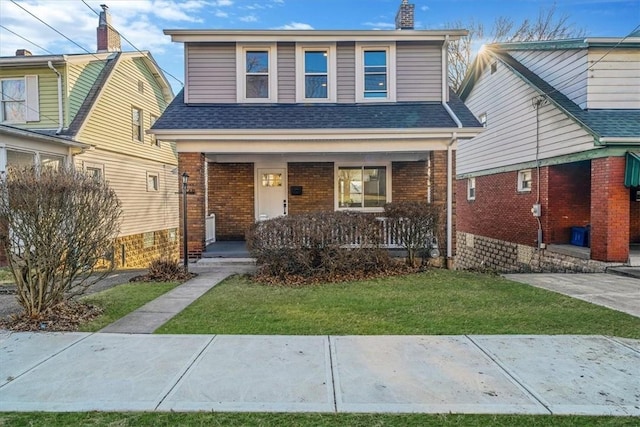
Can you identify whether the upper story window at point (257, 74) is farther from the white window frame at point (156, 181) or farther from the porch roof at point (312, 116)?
the white window frame at point (156, 181)

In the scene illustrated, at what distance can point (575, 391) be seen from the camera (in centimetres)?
318

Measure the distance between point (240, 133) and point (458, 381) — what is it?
25.0 ft

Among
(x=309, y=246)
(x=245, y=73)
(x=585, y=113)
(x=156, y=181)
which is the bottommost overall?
(x=309, y=246)

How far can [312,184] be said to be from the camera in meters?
12.5

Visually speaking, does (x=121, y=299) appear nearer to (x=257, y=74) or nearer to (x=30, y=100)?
(x=257, y=74)

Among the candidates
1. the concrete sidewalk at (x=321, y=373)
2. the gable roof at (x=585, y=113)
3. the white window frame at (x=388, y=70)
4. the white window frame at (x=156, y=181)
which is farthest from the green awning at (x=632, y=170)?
the white window frame at (x=156, y=181)

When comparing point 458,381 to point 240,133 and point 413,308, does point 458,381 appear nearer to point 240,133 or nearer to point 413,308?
point 413,308

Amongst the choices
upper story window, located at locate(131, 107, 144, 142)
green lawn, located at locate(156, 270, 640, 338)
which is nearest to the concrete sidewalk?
green lawn, located at locate(156, 270, 640, 338)

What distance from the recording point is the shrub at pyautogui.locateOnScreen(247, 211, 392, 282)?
310 inches

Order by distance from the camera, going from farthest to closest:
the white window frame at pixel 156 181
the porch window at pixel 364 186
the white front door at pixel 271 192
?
the white window frame at pixel 156 181
the white front door at pixel 271 192
the porch window at pixel 364 186

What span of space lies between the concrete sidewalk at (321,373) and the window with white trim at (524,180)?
30.0 ft

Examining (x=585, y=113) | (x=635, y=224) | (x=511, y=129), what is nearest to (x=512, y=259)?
(x=635, y=224)

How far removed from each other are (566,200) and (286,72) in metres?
8.72

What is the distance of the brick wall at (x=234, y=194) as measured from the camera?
12547 mm
